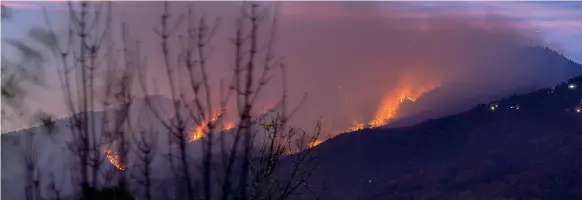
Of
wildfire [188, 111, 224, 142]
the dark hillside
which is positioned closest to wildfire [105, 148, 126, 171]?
wildfire [188, 111, 224, 142]

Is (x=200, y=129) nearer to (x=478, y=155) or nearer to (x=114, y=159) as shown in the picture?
(x=114, y=159)

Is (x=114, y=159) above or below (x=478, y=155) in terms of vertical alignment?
below

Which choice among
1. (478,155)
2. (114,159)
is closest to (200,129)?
(114,159)

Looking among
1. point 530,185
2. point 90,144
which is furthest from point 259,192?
point 530,185

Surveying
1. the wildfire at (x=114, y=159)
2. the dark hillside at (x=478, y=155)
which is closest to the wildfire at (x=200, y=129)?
the wildfire at (x=114, y=159)

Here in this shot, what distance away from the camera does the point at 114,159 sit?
12.7ft

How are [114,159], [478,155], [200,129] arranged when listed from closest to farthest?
[200,129] < [114,159] < [478,155]

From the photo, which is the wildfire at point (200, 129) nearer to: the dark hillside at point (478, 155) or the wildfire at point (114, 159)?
the wildfire at point (114, 159)

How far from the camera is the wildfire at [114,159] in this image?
3.74 m

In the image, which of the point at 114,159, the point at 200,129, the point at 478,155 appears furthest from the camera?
the point at 478,155

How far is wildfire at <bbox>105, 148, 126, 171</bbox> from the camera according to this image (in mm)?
3744

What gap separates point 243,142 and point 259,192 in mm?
423

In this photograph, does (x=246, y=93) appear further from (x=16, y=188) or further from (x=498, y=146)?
(x=498, y=146)

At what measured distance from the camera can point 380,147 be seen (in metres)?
92.1
